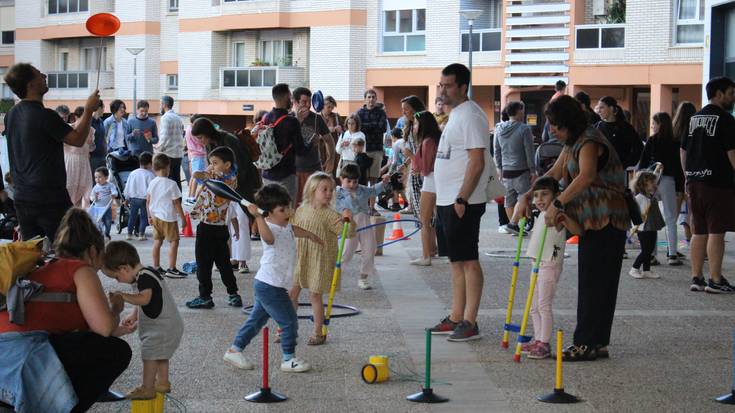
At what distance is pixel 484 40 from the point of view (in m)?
37.9

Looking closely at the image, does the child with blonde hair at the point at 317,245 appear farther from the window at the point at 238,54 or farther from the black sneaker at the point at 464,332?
the window at the point at 238,54

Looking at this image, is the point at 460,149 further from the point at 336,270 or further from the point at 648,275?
the point at 648,275

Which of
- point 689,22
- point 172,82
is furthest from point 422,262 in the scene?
point 172,82

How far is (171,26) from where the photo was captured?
157 feet

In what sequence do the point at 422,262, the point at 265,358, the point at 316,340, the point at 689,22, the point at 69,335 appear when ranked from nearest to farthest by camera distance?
the point at 69,335 < the point at 265,358 < the point at 316,340 < the point at 422,262 < the point at 689,22

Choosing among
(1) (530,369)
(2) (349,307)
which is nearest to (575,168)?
(1) (530,369)

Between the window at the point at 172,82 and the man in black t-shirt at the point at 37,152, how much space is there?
40.5 meters

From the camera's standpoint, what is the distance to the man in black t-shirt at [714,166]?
35.6ft

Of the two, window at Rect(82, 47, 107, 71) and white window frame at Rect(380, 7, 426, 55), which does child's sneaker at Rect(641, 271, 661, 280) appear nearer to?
white window frame at Rect(380, 7, 426, 55)

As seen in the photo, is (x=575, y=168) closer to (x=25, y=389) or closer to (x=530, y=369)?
(x=530, y=369)

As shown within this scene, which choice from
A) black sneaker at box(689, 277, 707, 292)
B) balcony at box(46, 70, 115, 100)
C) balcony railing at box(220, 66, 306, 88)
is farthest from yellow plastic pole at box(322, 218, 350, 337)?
balcony at box(46, 70, 115, 100)

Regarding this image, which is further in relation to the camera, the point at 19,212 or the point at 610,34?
the point at 610,34

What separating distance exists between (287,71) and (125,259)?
3588 centimetres

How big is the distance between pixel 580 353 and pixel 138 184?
9085 millimetres
